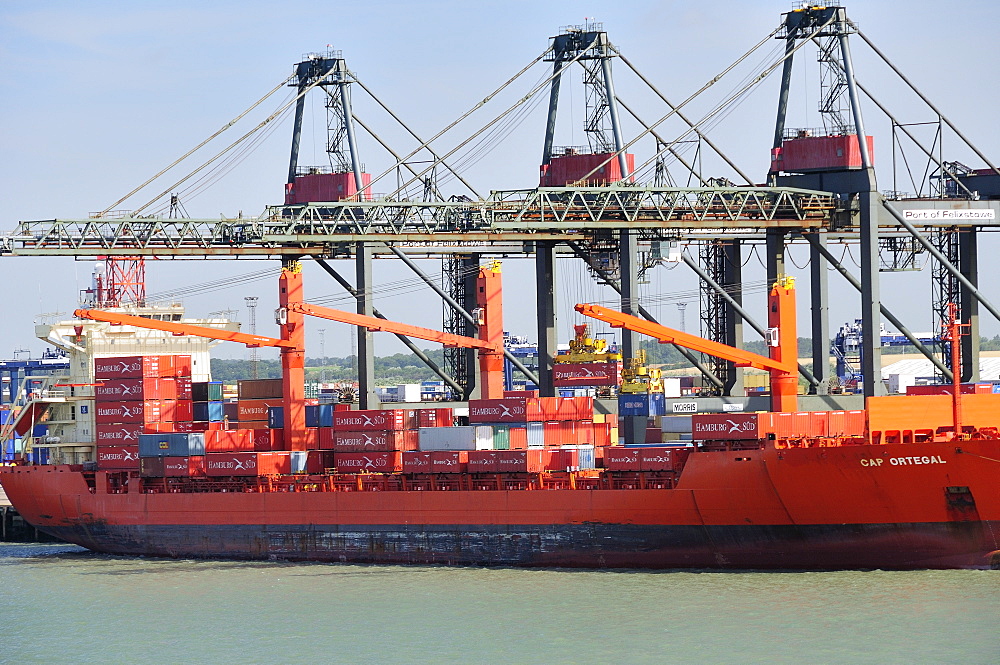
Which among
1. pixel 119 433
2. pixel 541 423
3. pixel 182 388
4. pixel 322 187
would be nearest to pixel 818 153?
pixel 541 423

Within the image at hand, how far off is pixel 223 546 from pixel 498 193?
14.1 metres

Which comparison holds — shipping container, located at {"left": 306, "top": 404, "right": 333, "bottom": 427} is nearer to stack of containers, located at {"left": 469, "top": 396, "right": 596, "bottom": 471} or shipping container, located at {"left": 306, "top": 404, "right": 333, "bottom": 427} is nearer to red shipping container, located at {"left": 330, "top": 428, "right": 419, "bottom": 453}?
red shipping container, located at {"left": 330, "top": 428, "right": 419, "bottom": 453}

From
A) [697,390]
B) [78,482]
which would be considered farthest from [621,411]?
[697,390]

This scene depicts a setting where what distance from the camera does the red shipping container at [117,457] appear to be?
4525cm

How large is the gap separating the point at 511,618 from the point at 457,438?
9.17m

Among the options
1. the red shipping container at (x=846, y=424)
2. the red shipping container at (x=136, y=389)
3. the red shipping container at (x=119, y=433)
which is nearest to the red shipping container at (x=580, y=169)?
the red shipping container at (x=846, y=424)

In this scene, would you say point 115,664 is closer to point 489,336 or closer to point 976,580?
point 976,580

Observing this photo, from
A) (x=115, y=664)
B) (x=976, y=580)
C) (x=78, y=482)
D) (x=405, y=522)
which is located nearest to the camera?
(x=115, y=664)

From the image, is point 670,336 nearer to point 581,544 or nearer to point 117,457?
point 581,544

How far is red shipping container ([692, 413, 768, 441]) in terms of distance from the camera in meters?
36.9

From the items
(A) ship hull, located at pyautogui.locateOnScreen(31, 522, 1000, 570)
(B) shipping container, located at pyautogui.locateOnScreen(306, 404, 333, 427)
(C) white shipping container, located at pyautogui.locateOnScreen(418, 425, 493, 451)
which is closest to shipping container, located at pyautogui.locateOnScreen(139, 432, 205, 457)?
(A) ship hull, located at pyautogui.locateOnScreen(31, 522, 1000, 570)

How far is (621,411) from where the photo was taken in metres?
43.2

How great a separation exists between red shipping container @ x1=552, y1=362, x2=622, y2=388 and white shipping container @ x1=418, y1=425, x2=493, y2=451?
6.76m

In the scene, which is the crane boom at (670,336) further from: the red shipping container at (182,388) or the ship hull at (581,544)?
the red shipping container at (182,388)
